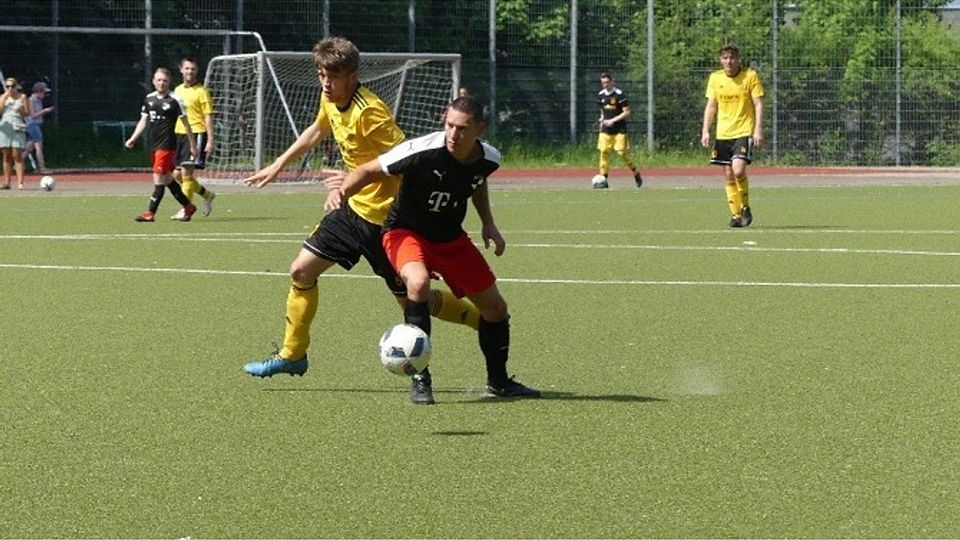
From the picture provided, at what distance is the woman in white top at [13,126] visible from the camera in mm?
31969

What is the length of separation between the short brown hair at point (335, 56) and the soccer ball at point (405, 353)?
63.4 inches

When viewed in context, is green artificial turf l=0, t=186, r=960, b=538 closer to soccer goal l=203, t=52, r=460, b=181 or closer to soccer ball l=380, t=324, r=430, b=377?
soccer ball l=380, t=324, r=430, b=377

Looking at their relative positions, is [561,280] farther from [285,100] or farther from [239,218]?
[285,100]

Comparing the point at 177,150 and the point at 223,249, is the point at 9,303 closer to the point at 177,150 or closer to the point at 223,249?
the point at 223,249

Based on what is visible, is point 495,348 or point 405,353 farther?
point 495,348

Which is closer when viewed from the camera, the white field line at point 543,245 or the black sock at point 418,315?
the black sock at point 418,315

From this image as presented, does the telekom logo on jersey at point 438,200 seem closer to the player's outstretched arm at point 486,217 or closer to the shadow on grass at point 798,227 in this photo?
the player's outstretched arm at point 486,217

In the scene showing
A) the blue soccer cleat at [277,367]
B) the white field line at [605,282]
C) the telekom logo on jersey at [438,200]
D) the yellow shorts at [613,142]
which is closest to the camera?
the telekom logo on jersey at [438,200]

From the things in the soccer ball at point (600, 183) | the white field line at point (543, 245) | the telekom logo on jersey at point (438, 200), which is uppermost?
the telekom logo on jersey at point (438, 200)

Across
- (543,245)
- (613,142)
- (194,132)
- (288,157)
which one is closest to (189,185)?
(194,132)

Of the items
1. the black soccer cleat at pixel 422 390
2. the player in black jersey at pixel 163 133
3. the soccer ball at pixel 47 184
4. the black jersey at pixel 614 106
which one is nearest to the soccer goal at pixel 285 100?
the black jersey at pixel 614 106

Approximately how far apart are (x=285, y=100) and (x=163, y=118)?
11670mm

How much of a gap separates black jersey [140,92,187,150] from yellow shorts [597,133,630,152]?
37.4ft

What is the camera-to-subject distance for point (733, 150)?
74.7ft
